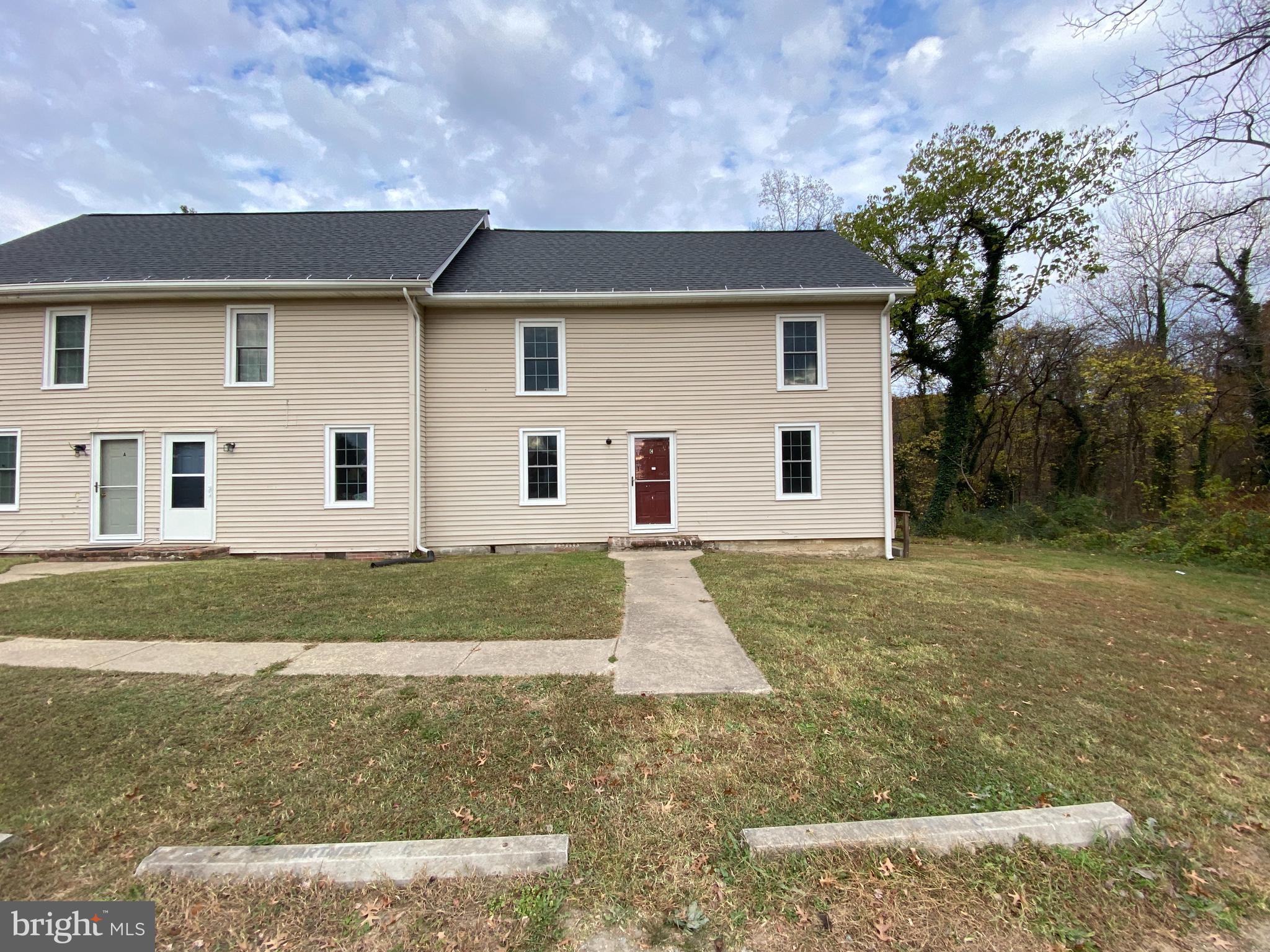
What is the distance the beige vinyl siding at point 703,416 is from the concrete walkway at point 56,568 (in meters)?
6.42

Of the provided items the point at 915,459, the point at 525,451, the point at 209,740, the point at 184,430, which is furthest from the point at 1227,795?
the point at 915,459

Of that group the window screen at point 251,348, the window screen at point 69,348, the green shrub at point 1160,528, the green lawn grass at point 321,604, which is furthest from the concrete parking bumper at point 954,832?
the window screen at point 69,348

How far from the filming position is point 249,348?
9.74m

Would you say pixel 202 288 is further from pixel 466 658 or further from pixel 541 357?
pixel 466 658

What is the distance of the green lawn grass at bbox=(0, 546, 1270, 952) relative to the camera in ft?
5.98

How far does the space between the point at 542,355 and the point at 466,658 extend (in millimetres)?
7493

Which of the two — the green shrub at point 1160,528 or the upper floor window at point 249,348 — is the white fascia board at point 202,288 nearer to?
the upper floor window at point 249,348

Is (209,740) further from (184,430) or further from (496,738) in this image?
(184,430)

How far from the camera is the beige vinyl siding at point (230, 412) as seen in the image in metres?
9.55

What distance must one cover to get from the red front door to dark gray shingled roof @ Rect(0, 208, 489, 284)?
5619 mm

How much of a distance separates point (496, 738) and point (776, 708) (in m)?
1.82

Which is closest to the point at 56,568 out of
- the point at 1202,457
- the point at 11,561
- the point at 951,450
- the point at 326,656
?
the point at 11,561

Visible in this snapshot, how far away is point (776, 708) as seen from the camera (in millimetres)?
3301

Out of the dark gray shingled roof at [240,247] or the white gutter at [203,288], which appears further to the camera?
the dark gray shingled roof at [240,247]
